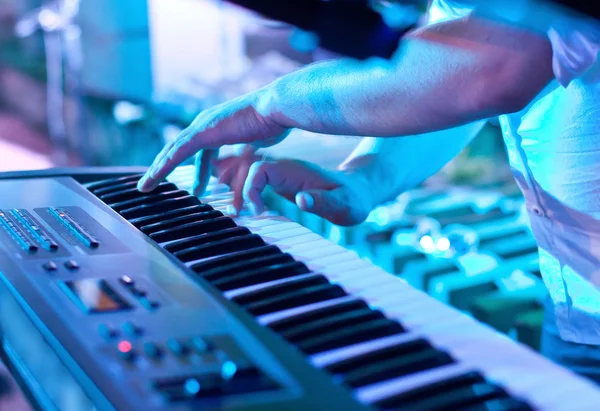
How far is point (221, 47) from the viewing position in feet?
17.5

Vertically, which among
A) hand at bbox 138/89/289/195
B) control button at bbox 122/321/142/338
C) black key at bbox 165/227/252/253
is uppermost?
hand at bbox 138/89/289/195

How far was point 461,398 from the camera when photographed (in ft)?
2.39

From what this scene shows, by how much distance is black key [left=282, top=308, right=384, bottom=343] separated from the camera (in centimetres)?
85

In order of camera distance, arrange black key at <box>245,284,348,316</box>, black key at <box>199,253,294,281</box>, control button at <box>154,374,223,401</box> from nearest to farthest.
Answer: control button at <box>154,374,223,401</box>
black key at <box>245,284,348,316</box>
black key at <box>199,253,294,281</box>

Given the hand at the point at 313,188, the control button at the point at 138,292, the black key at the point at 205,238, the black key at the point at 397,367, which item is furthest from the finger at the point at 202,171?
the black key at the point at 397,367

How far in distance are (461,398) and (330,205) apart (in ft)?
1.88

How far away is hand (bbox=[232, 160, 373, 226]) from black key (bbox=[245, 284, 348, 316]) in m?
0.26

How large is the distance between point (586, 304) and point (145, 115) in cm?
399

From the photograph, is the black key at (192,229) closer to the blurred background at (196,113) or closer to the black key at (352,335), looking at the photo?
the black key at (352,335)

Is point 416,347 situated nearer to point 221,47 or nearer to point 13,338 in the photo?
point 13,338

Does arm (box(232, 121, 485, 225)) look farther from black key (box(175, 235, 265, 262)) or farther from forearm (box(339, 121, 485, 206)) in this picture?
black key (box(175, 235, 265, 262))

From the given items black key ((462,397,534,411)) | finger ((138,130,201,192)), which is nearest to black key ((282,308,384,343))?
black key ((462,397,534,411))

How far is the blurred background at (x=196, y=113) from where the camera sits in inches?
107

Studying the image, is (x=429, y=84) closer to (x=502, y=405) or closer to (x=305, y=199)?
(x=305, y=199)
